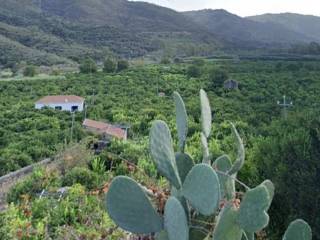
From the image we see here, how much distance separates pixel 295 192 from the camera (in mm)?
5543

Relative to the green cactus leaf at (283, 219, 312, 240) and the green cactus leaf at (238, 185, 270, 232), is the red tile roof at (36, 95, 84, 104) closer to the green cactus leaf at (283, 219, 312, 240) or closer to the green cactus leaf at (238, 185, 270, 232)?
the green cactus leaf at (283, 219, 312, 240)

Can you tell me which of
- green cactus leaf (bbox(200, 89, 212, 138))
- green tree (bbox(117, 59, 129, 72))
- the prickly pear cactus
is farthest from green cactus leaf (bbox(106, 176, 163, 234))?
green tree (bbox(117, 59, 129, 72))

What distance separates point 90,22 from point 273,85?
10160 cm

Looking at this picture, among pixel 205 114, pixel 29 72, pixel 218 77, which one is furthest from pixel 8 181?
pixel 29 72

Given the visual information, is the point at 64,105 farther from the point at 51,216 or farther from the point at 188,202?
the point at 188,202

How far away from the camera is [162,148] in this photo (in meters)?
3.32

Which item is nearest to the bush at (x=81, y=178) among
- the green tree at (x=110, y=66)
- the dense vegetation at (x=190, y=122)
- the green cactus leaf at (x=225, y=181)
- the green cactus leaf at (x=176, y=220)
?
the dense vegetation at (x=190, y=122)

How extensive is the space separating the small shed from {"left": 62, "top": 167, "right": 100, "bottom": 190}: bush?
34.4 meters

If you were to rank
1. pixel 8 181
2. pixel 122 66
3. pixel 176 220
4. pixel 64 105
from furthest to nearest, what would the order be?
pixel 122 66
pixel 64 105
pixel 8 181
pixel 176 220

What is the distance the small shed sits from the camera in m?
46.9

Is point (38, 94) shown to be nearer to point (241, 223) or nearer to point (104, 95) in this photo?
point (104, 95)

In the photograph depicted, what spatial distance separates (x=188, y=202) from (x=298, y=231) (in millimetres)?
764

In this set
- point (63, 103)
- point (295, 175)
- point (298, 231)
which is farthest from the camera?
point (63, 103)

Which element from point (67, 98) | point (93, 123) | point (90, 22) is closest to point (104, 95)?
point (67, 98)
